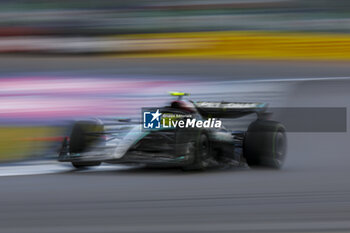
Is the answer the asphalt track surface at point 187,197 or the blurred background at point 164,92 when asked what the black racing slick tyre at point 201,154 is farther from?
the blurred background at point 164,92

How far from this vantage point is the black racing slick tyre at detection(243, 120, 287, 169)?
619 cm

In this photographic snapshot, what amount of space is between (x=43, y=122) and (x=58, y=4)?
887cm

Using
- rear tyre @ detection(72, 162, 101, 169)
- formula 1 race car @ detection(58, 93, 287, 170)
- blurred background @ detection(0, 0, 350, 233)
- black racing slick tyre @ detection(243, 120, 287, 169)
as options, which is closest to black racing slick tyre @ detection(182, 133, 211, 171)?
formula 1 race car @ detection(58, 93, 287, 170)

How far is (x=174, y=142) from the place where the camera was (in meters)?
5.85

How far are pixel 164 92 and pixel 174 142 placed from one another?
5.35 meters

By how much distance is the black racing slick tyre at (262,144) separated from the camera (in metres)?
6.19

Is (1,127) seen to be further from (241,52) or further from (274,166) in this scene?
(241,52)

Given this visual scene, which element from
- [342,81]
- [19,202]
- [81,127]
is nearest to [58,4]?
[342,81]

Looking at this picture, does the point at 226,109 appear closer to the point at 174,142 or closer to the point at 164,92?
the point at 174,142

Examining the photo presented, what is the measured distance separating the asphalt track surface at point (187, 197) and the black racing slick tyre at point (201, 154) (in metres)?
0.07

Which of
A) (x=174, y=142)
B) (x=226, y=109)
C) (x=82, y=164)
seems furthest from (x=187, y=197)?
(x=226, y=109)

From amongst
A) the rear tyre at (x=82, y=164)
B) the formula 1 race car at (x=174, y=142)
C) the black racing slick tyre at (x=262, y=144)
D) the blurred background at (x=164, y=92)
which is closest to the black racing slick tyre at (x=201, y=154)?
the formula 1 race car at (x=174, y=142)

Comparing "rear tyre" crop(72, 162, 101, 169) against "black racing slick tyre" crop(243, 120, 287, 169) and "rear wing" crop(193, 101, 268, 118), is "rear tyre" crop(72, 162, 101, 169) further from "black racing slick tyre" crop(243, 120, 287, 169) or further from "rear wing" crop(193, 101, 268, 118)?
"black racing slick tyre" crop(243, 120, 287, 169)

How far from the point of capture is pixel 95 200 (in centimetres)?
470
